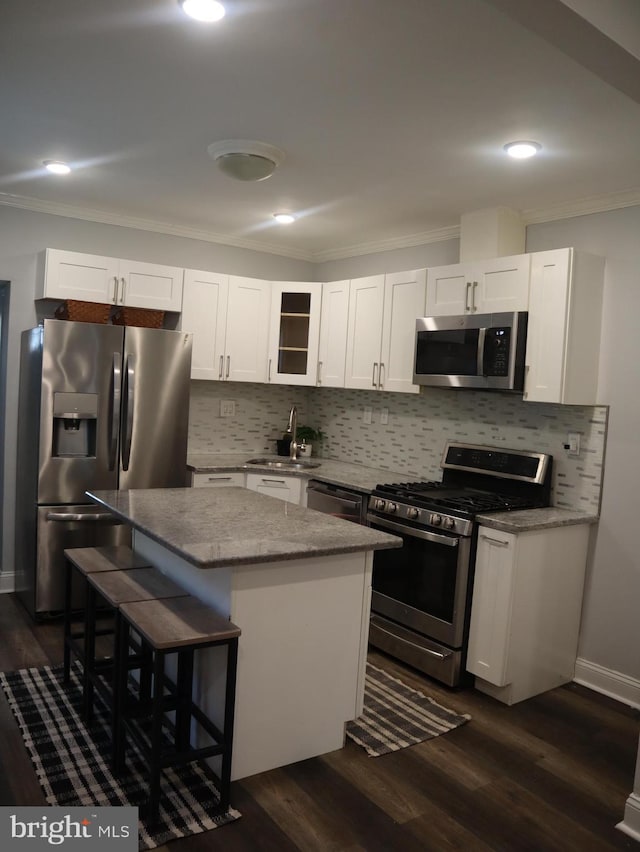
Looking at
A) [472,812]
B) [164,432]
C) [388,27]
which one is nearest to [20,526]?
[164,432]

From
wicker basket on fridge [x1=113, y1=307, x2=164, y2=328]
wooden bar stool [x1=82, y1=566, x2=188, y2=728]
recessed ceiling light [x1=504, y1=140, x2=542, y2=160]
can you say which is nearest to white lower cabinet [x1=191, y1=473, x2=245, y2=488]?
wicker basket on fridge [x1=113, y1=307, x2=164, y2=328]

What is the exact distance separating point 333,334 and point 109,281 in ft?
4.97

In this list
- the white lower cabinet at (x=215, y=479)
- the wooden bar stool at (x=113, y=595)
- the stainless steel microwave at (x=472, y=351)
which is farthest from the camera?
the white lower cabinet at (x=215, y=479)

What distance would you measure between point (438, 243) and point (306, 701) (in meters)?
2.98

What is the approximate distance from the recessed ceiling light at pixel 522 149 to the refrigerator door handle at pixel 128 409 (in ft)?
7.80

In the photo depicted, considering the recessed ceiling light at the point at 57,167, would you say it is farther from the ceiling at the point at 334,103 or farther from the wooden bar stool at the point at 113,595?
the wooden bar stool at the point at 113,595

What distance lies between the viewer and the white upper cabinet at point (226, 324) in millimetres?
4531

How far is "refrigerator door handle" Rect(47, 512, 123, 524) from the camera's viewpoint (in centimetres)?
382

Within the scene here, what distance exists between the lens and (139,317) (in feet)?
14.2

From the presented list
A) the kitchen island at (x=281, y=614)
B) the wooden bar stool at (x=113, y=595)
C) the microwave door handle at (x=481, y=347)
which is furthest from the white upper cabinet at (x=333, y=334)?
the wooden bar stool at (x=113, y=595)

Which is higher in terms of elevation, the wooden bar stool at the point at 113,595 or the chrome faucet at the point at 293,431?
the chrome faucet at the point at 293,431

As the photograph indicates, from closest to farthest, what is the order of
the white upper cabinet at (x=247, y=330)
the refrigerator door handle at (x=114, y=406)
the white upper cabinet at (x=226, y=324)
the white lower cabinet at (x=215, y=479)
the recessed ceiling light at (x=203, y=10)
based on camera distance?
the recessed ceiling light at (x=203, y=10)
the refrigerator door handle at (x=114, y=406)
the white lower cabinet at (x=215, y=479)
the white upper cabinet at (x=226, y=324)
the white upper cabinet at (x=247, y=330)

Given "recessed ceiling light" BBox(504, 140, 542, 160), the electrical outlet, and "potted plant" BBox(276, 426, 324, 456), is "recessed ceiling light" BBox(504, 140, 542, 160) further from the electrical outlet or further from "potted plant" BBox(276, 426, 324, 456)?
"potted plant" BBox(276, 426, 324, 456)

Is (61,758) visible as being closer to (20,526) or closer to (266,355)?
(20,526)
